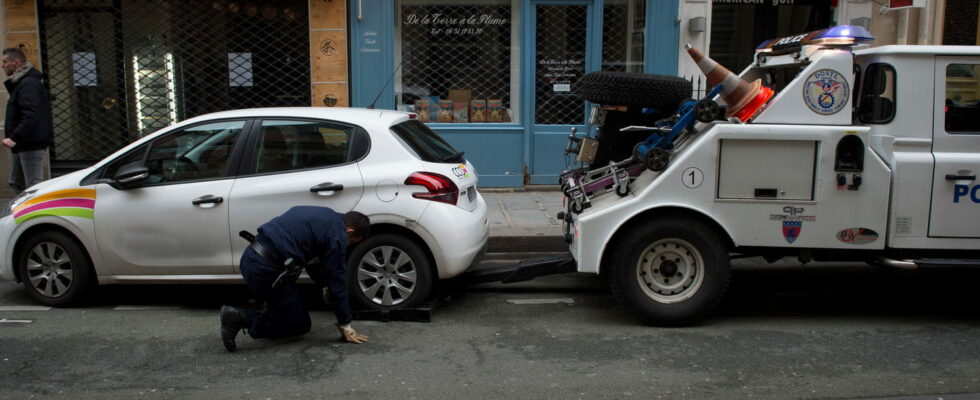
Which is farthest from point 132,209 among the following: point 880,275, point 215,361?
point 880,275

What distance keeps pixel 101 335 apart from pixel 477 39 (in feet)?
23.0

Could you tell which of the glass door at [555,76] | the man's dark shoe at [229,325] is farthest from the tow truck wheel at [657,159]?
the glass door at [555,76]

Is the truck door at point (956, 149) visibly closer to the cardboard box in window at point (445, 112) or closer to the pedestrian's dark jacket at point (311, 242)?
the pedestrian's dark jacket at point (311, 242)

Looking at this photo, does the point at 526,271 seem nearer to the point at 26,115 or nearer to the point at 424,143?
the point at 424,143

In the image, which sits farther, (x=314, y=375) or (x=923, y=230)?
(x=923, y=230)

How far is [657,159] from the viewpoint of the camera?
592 centimetres

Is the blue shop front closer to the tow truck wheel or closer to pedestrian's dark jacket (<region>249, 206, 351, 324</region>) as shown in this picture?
the tow truck wheel

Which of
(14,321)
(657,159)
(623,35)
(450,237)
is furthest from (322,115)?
(623,35)

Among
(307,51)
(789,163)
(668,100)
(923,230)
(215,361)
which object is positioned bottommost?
(215,361)

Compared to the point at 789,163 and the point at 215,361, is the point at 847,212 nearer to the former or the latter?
the point at 789,163

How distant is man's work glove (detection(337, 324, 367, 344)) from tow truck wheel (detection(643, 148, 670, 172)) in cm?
230

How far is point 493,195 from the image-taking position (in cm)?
1130

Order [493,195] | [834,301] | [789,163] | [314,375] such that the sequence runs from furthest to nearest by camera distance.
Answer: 1. [493,195]
2. [834,301]
3. [789,163]
4. [314,375]

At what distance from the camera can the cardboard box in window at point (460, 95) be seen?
38.7 ft
